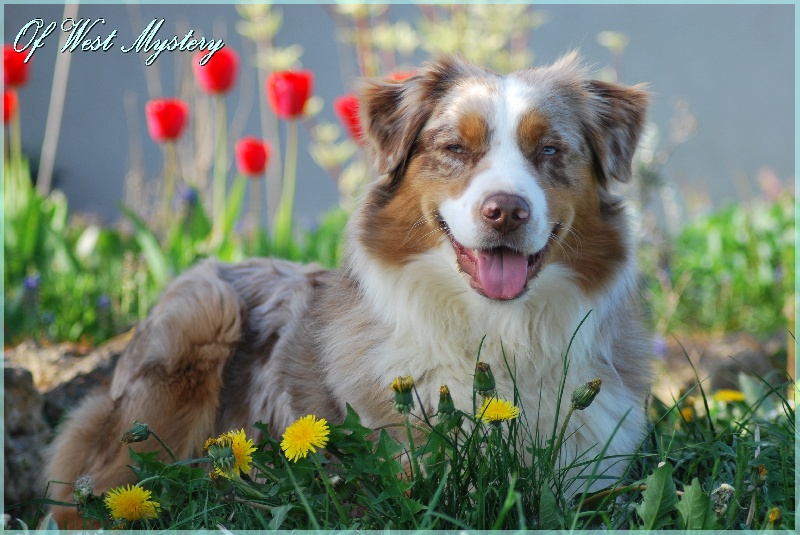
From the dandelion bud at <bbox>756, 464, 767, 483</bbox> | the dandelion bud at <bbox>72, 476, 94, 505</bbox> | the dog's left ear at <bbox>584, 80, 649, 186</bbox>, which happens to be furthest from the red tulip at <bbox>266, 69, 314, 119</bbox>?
the dandelion bud at <bbox>756, 464, 767, 483</bbox>

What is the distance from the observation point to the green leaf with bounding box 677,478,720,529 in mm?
2076

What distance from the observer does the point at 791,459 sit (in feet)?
8.34

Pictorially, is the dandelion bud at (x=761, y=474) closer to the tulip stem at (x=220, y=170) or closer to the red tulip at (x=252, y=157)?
the red tulip at (x=252, y=157)

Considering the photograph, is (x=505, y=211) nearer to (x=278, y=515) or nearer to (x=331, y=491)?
(x=331, y=491)

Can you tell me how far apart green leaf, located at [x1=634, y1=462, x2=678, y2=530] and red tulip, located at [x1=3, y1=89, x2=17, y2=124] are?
15.5 ft

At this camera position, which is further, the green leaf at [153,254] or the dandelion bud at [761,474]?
the green leaf at [153,254]

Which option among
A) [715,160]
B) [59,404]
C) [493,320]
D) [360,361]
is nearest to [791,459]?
[493,320]

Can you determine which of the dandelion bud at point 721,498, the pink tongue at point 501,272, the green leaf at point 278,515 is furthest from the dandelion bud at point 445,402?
the dandelion bud at point 721,498

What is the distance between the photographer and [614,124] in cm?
312

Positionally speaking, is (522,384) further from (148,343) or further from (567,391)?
(148,343)

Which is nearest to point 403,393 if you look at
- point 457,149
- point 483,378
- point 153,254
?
point 483,378

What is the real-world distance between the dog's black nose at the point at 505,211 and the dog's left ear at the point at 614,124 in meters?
0.59

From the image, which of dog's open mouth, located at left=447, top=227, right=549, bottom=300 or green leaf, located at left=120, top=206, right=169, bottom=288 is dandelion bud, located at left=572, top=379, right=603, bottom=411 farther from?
green leaf, located at left=120, top=206, right=169, bottom=288

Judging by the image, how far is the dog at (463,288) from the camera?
9.00ft
